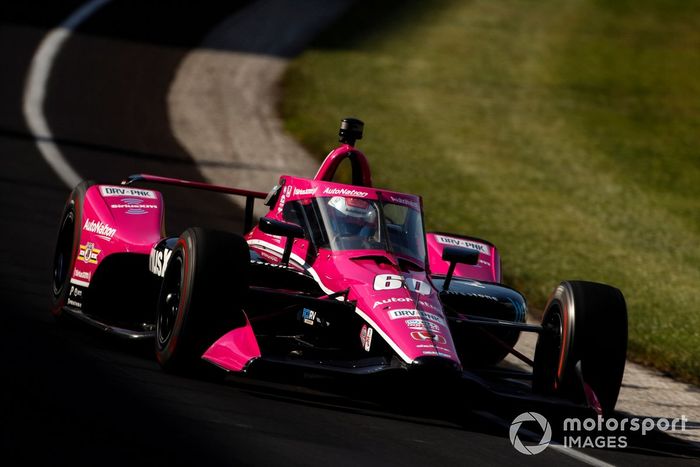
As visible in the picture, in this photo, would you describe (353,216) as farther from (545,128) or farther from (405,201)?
(545,128)

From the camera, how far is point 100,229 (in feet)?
34.8

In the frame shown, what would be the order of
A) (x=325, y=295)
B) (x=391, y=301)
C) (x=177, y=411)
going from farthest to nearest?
1. (x=325, y=295)
2. (x=391, y=301)
3. (x=177, y=411)

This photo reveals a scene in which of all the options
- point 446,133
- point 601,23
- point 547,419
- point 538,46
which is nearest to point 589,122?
point 446,133

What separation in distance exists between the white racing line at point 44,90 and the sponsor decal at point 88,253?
18.5 feet

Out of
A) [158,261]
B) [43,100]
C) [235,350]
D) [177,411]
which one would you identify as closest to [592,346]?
[235,350]

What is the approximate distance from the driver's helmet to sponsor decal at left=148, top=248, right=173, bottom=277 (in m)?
1.24

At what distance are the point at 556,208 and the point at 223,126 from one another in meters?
5.88

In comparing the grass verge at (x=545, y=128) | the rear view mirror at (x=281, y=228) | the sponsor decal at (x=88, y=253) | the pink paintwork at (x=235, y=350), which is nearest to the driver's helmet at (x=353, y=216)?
the rear view mirror at (x=281, y=228)

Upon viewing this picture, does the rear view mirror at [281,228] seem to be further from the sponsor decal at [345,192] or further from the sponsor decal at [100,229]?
the sponsor decal at [100,229]

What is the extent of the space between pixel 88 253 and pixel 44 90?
40.9 feet

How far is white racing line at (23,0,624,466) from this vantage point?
919cm

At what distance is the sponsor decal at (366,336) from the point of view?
8734 millimetres

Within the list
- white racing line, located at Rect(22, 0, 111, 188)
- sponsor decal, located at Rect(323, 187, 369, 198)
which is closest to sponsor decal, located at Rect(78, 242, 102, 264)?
sponsor decal, located at Rect(323, 187, 369, 198)

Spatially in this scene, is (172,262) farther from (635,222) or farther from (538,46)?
(538,46)
